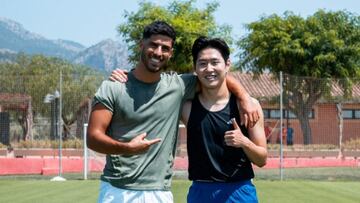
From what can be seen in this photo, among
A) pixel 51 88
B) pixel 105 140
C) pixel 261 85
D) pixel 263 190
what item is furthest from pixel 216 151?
pixel 261 85

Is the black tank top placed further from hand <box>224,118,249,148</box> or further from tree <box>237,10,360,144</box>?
tree <box>237,10,360,144</box>

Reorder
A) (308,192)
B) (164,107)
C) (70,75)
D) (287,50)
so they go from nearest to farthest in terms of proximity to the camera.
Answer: (164,107)
(308,192)
(70,75)
(287,50)

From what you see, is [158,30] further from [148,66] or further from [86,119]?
[86,119]

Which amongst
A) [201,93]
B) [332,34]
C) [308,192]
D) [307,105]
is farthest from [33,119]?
[201,93]

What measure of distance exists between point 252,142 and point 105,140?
0.89 meters

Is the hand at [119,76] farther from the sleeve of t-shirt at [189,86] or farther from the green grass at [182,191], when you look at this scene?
the green grass at [182,191]

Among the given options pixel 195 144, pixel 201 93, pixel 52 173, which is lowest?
pixel 52 173

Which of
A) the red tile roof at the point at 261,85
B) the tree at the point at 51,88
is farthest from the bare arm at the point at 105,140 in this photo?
the red tile roof at the point at 261,85

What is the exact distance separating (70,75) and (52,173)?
2.94 meters

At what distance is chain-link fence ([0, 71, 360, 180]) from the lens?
1925 centimetres

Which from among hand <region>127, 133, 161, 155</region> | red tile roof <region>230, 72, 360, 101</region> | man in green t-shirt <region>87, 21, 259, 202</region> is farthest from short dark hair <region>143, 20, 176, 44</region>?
red tile roof <region>230, 72, 360, 101</region>

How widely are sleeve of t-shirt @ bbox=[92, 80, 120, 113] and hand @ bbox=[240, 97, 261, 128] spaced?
779 mm

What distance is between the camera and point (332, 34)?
109 ft

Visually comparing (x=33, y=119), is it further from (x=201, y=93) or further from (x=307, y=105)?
(x=201, y=93)
